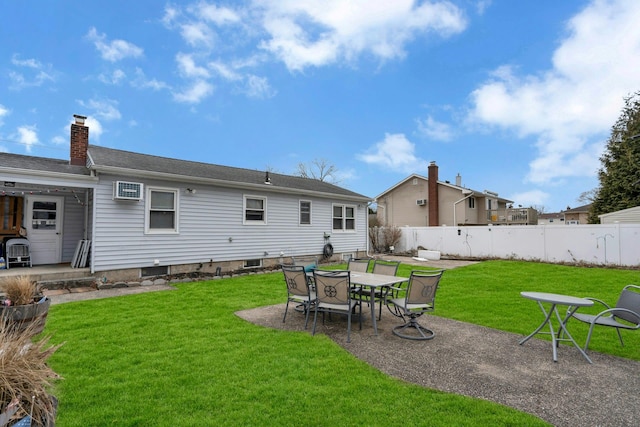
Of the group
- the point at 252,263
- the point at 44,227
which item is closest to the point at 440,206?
the point at 252,263

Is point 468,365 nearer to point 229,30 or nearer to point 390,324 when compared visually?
point 390,324

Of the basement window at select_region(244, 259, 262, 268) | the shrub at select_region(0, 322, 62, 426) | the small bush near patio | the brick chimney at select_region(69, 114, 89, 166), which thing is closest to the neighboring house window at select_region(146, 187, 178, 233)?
the brick chimney at select_region(69, 114, 89, 166)

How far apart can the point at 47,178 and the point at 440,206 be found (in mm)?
23711

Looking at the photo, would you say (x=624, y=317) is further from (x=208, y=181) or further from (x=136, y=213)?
(x=136, y=213)

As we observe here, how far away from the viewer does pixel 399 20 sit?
442 inches

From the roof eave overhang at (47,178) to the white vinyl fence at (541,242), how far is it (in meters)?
16.1

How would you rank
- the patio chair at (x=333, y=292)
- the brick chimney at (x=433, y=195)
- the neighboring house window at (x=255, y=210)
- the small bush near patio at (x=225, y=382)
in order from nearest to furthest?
the small bush near patio at (x=225, y=382)
the patio chair at (x=333, y=292)
the neighboring house window at (x=255, y=210)
the brick chimney at (x=433, y=195)

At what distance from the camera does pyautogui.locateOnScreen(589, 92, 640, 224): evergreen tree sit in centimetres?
2083

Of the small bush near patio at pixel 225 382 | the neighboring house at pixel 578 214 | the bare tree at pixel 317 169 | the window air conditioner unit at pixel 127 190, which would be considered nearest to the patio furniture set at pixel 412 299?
the small bush near patio at pixel 225 382

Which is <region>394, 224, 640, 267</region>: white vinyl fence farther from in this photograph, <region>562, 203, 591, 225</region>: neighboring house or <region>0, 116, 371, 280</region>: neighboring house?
<region>562, 203, 591, 225</region>: neighboring house

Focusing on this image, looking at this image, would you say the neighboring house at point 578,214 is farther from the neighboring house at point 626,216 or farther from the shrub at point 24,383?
the shrub at point 24,383

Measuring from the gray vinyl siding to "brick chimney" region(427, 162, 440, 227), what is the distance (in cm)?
1202

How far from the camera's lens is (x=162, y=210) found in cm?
950

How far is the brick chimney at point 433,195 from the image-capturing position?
24359 mm
